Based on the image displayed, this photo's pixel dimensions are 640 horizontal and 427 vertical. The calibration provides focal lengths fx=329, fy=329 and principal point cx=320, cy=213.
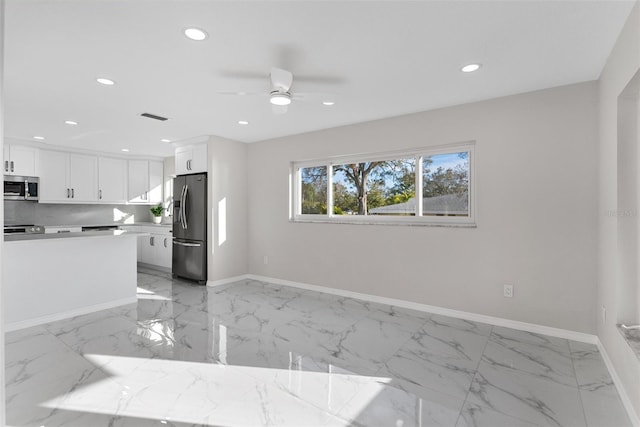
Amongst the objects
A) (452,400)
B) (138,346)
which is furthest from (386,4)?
(138,346)

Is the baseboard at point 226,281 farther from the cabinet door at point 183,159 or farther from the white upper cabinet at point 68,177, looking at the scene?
the white upper cabinet at point 68,177

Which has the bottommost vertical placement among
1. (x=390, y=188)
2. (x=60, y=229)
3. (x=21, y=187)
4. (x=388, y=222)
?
(x=60, y=229)

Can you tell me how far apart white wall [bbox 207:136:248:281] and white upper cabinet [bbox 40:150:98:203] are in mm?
2690

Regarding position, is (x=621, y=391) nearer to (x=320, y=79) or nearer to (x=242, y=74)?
(x=320, y=79)

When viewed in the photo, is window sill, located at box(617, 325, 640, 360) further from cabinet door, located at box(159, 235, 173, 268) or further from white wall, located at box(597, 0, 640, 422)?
cabinet door, located at box(159, 235, 173, 268)

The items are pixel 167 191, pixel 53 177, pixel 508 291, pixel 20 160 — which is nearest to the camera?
pixel 508 291

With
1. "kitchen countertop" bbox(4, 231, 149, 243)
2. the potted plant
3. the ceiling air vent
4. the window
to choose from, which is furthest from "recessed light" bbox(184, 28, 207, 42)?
the potted plant

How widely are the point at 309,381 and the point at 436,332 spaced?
1433 millimetres

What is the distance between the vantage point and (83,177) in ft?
19.1

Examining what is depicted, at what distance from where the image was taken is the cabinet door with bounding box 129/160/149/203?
6.44 meters

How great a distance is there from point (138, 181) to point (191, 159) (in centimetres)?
212

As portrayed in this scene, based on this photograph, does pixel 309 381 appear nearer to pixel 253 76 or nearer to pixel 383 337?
pixel 383 337

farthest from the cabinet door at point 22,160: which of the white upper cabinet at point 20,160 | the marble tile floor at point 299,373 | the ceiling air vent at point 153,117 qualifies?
the marble tile floor at point 299,373

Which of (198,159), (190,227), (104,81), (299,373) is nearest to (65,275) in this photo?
(190,227)
